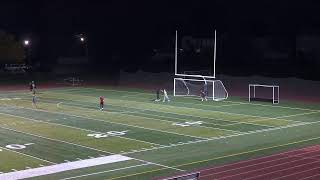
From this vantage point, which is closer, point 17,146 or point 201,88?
point 17,146

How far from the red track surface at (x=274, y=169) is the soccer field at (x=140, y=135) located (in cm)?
79

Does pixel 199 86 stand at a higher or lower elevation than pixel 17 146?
higher

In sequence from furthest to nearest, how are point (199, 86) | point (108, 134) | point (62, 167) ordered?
1. point (199, 86)
2. point (108, 134)
3. point (62, 167)

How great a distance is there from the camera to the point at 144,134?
24.8m

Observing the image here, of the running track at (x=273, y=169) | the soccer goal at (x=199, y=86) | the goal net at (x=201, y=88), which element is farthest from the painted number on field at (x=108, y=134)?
the goal net at (x=201, y=88)

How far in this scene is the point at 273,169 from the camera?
17.5 metres

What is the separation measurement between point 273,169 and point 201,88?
88.6 ft

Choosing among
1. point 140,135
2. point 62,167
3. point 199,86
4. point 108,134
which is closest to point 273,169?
point 62,167

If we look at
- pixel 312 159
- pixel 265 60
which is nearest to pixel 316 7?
pixel 265 60

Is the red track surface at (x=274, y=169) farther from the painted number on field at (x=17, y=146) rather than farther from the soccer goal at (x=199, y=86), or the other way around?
the soccer goal at (x=199, y=86)

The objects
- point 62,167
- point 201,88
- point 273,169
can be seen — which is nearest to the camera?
point 273,169

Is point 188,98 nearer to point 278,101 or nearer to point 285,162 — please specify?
point 278,101

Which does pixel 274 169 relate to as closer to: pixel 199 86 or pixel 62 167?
pixel 62 167

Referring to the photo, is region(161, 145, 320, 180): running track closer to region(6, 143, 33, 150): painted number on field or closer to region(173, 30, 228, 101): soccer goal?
region(6, 143, 33, 150): painted number on field
